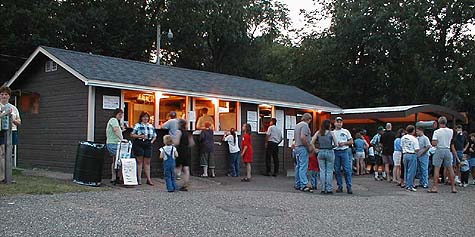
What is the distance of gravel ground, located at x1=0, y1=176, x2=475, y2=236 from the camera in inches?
246

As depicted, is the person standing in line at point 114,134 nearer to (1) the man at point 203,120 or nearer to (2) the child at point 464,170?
(1) the man at point 203,120

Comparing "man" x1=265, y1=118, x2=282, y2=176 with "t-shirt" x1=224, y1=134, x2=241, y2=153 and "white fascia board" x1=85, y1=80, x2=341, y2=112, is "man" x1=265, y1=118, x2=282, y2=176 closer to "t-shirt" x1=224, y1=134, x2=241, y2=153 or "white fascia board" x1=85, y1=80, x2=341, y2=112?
"t-shirt" x1=224, y1=134, x2=241, y2=153

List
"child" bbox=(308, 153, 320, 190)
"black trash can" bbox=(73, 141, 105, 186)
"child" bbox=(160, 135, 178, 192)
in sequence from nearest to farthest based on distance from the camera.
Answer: "child" bbox=(160, 135, 178, 192) → "black trash can" bbox=(73, 141, 105, 186) → "child" bbox=(308, 153, 320, 190)

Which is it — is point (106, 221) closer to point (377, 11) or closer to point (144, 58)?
point (144, 58)

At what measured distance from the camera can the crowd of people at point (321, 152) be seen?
1066 centimetres

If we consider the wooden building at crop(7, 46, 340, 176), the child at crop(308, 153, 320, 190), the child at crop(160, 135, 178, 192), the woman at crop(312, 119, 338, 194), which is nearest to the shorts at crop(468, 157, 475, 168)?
the child at crop(308, 153, 320, 190)

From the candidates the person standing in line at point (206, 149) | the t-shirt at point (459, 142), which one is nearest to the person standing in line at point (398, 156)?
the t-shirt at point (459, 142)

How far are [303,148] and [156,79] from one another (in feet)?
16.9

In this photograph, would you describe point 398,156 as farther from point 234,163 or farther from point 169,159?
Answer: point 169,159

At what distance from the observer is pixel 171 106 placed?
48.0 ft

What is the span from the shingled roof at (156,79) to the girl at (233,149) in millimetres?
1210

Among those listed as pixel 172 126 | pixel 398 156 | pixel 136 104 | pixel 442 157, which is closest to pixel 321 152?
pixel 442 157

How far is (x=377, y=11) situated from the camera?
3253 centimetres

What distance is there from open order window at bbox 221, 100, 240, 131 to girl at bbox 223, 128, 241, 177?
1.93ft
